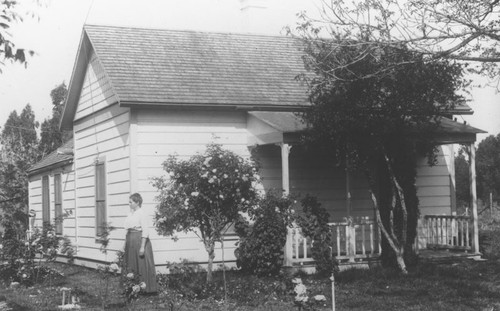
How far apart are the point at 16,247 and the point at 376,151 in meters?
7.94

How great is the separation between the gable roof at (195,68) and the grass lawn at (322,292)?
417 cm

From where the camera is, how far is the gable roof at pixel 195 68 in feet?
52.1

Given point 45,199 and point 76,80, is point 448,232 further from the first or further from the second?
point 45,199

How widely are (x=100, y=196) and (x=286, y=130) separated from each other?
5.83 m

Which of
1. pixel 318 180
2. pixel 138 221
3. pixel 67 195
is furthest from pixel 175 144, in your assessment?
pixel 67 195

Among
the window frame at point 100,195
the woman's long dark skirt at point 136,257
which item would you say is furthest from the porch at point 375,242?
the window frame at point 100,195

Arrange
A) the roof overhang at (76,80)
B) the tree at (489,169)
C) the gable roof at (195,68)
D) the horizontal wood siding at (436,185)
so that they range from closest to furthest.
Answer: the gable roof at (195,68) < the horizontal wood siding at (436,185) < the roof overhang at (76,80) < the tree at (489,169)

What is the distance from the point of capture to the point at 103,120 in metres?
17.7

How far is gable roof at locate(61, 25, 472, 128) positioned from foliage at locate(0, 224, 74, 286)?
3.33 meters

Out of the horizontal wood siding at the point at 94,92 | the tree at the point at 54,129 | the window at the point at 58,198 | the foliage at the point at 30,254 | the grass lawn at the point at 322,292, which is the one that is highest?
the tree at the point at 54,129

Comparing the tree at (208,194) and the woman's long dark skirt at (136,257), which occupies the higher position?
the tree at (208,194)

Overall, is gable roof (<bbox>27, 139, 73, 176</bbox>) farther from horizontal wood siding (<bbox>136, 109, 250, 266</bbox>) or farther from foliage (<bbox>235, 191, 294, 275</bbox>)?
foliage (<bbox>235, 191, 294, 275</bbox>)

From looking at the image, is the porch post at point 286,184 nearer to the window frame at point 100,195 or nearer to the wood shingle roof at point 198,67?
the wood shingle roof at point 198,67

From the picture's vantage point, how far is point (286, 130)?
14547 millimetres
